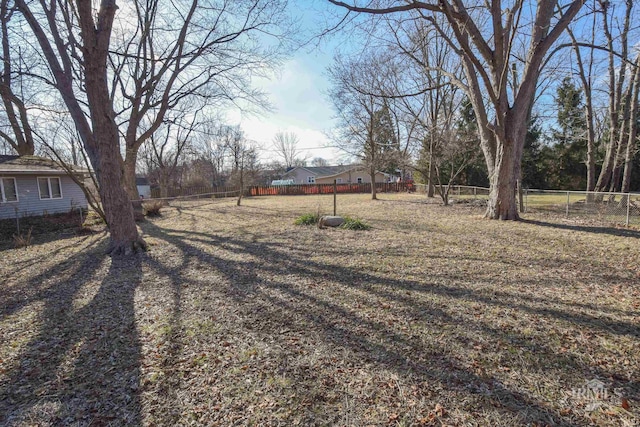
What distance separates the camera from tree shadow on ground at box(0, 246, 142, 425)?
6.37 ft

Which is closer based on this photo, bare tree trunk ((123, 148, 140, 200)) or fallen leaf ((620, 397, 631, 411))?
fallen leaf ((620, 397, 631, 411))

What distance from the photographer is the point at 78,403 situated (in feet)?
6.62

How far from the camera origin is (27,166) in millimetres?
12859

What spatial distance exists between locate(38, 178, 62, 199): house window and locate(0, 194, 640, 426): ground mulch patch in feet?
37.0

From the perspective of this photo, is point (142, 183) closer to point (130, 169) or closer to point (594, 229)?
point (130, 169)

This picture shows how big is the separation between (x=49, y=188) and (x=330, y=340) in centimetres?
1762

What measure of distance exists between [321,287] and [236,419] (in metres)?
2.26

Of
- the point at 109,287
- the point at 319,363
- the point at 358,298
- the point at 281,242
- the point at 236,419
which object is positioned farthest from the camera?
the point at 281,242

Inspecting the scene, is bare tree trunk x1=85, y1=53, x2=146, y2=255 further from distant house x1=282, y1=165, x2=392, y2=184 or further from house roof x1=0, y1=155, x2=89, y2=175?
distant house x1=282, y1=165, x2=392, y2=184

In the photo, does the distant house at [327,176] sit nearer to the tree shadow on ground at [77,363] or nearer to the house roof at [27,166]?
the house roof at [27,166]

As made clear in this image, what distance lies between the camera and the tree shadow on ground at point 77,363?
194cm

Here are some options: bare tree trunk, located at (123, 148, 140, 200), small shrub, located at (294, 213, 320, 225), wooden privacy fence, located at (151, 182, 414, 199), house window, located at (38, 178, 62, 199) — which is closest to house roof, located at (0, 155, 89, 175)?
house window, located at (38, 178, 62, 199)

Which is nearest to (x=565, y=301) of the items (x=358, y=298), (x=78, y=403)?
(x=358, y=298)

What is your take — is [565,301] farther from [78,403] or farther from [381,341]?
[78,403]
